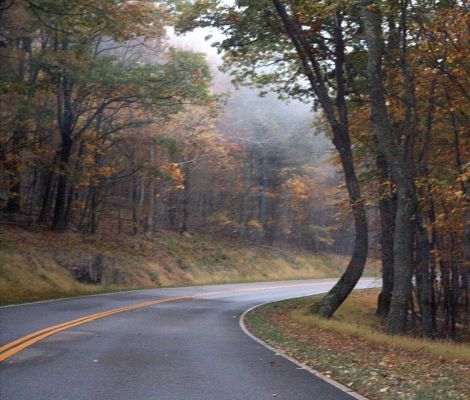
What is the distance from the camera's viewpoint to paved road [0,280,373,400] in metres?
7.45


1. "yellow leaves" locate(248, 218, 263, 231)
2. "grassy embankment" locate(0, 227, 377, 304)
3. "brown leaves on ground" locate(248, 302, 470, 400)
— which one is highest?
"yellow leaves" locate(248, 218, 263, 231)

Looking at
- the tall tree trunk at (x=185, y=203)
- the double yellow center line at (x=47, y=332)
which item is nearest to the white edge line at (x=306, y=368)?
the double yellow center line at (x=47, y=332)

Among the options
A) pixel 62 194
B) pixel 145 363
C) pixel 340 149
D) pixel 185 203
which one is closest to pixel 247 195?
pixel 185 203

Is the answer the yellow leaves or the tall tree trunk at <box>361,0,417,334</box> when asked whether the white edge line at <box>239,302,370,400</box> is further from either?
the yellow leaves

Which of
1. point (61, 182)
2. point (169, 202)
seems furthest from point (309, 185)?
point (61, 182)

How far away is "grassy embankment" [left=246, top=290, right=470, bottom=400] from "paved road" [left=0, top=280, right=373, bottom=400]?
59 cm

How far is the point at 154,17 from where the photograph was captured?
26.3m

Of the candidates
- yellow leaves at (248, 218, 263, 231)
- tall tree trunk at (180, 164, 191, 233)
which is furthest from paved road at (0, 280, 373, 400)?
yellow leaves at (248, 218, 263, 231)

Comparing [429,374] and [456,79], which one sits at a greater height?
[456,79]

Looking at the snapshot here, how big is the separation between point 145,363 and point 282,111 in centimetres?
3584

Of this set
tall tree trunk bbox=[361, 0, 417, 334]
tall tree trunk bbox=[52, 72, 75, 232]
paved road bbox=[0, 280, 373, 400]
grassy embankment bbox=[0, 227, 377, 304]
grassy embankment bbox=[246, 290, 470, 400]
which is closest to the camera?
paved road bbox=[0, 280, 373, 400]

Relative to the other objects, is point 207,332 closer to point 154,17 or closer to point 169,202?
point 154,17

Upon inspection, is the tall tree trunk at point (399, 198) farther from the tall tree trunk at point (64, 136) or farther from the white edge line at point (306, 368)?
the tall tree trunk at point (64, 136)

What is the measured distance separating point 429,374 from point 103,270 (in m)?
23.1
